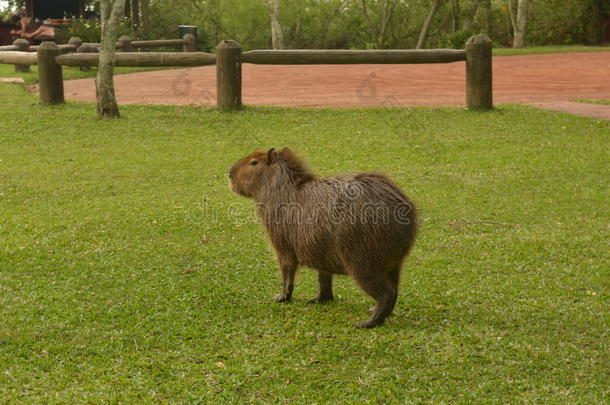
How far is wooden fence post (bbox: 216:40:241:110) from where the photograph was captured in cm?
1287

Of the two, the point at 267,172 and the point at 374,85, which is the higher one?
the point at 374,85

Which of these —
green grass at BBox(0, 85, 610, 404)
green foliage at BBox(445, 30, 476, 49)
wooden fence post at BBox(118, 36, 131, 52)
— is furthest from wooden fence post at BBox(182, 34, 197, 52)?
green grass at BBox(0, 85, 610, 404)

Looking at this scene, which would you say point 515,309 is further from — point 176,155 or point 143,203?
point 176,155

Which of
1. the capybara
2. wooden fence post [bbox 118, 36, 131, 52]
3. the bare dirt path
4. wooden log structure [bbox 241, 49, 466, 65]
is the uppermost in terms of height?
wooden fence post [bbox 118, 36, 131, 52]

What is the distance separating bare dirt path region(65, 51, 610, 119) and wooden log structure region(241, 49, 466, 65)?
3.72ft

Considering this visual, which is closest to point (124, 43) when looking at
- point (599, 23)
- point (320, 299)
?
point (599, 23)

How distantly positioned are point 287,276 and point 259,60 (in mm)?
Result: 8554

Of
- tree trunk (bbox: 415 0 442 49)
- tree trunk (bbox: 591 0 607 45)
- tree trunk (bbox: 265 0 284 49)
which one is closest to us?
tree trunk (bbox: 265 0 284 49)

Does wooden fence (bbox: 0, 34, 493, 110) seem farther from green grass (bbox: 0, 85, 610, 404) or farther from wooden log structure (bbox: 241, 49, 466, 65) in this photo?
green grass (bbox: 0, 85, 610, 404)

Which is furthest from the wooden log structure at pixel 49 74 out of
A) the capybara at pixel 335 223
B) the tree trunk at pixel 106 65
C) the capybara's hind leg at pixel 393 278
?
the capybara's hind leg at pixel 393 278

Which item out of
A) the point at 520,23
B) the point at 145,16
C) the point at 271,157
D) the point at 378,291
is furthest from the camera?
the point at 145,16

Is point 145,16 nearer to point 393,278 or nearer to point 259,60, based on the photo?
point 259,60

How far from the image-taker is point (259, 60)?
13062 millimetres

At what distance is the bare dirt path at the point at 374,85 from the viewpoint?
14938 mm
